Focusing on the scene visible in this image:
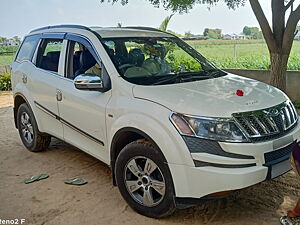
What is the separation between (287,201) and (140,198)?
1531mm

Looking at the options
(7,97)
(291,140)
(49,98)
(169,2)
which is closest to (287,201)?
(291,140)

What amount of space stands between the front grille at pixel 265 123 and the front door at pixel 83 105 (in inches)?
57.2

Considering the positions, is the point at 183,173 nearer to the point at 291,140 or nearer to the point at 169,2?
the point at 291,140

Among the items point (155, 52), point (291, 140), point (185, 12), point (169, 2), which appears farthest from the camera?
point (185, 12)

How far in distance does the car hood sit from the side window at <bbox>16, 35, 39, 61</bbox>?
8.34 feet

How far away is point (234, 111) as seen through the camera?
2.91 metres

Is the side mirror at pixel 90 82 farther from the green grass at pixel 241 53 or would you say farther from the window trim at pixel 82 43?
the green grass at pixel 241 53

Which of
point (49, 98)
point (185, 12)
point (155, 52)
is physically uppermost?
point (185, 12)

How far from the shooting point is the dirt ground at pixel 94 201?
3279 mm

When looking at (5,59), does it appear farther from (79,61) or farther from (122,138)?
(122,138)

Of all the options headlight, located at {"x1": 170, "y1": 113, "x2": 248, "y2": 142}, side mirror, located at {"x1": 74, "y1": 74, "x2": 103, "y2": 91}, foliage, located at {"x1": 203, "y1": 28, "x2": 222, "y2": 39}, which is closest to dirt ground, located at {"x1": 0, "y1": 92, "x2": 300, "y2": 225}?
headlight, located at {"x1": 170, "y1": 113, "x2": 248, "y2": 142}

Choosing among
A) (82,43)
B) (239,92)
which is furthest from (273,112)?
(82,43)

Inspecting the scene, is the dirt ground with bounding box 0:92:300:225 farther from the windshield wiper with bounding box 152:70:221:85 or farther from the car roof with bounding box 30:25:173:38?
the car roof with bounding box 30:25:173:38

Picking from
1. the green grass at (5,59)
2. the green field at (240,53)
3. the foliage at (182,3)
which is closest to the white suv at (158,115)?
the foliage at (182,3)
